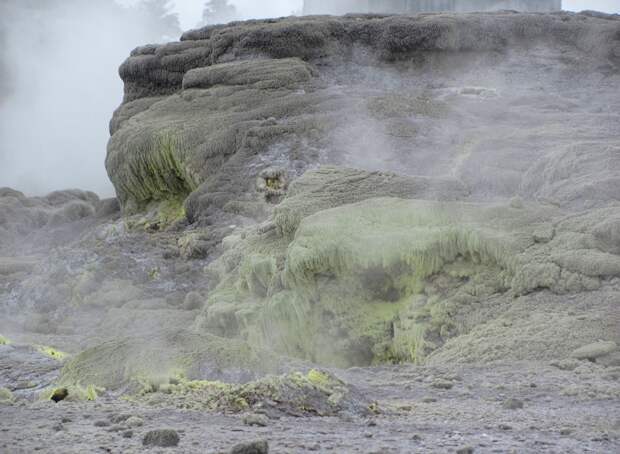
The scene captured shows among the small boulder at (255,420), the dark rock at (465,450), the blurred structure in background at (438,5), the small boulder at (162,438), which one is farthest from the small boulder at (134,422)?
the blurred structure in background at (438,5)

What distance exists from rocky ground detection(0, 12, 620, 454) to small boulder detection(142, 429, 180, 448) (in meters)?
0.01

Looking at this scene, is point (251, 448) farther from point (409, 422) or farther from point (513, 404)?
point (513, 404)

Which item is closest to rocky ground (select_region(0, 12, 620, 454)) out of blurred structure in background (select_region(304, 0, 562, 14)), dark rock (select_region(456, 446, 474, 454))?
dark rock (select_region(456, 446, 474, 454))

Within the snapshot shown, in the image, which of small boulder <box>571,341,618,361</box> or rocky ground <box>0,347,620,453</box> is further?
small boulder <box>571,341,618,361</box>

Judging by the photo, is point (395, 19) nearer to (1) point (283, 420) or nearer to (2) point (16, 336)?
(2) point (16, 336)

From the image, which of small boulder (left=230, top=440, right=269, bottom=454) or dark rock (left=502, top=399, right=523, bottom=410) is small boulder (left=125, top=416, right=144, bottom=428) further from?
dark rock (left=502, top=399, right=523, bottom=410)

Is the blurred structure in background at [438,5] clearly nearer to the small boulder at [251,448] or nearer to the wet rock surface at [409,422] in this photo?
the wet rock surface at [409,422]

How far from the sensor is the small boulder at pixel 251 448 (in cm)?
455

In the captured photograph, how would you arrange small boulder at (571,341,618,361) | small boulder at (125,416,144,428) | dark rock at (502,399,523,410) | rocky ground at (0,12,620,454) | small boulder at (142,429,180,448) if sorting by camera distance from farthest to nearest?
small boulder at (571,341,618,361), dark rock at (502,399,523,410), rocky ground at (0,12,620,454), small boulder at (125,416,144,428), small boulder at (142,429,180,448)

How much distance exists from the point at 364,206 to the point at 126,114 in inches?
526

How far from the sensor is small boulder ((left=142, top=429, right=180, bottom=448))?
483cm

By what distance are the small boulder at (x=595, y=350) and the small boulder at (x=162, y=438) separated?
325 centimetres

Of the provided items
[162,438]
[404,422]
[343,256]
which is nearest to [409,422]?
[404,422]

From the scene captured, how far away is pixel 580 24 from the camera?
803 inches
